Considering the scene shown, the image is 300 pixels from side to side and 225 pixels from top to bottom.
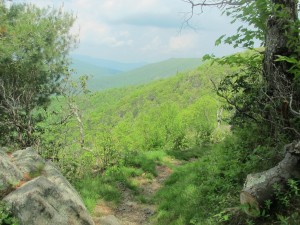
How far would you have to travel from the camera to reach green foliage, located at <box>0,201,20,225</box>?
622cm

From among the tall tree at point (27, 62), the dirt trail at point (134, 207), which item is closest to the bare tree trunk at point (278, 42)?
the dirt trail at point (134, 207)

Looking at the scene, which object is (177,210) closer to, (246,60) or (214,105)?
(246,60)

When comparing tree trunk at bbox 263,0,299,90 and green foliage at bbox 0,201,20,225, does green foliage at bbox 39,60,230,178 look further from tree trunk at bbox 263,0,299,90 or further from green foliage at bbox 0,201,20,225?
green foliage at bbox 0,201,20,225

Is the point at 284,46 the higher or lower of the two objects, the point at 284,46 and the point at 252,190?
the higher

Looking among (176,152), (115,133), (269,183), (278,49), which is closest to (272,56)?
(278,49)

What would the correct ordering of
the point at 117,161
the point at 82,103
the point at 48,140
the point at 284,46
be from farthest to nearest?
the point at 82,103 < the point at 117,161 < the point at 48,140 < the point at 284,46

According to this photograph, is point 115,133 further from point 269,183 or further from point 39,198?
point 269,183

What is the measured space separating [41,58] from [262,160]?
1400 cm

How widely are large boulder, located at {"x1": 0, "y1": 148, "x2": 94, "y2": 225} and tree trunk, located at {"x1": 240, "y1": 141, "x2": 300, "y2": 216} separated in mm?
3675

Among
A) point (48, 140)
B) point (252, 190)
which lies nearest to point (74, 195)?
point (252, 190)

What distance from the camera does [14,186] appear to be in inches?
300

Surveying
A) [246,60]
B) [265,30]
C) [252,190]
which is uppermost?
[265,30]

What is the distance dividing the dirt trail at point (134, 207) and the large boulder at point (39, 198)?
128 cm

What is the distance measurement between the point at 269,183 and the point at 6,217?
5293mm
